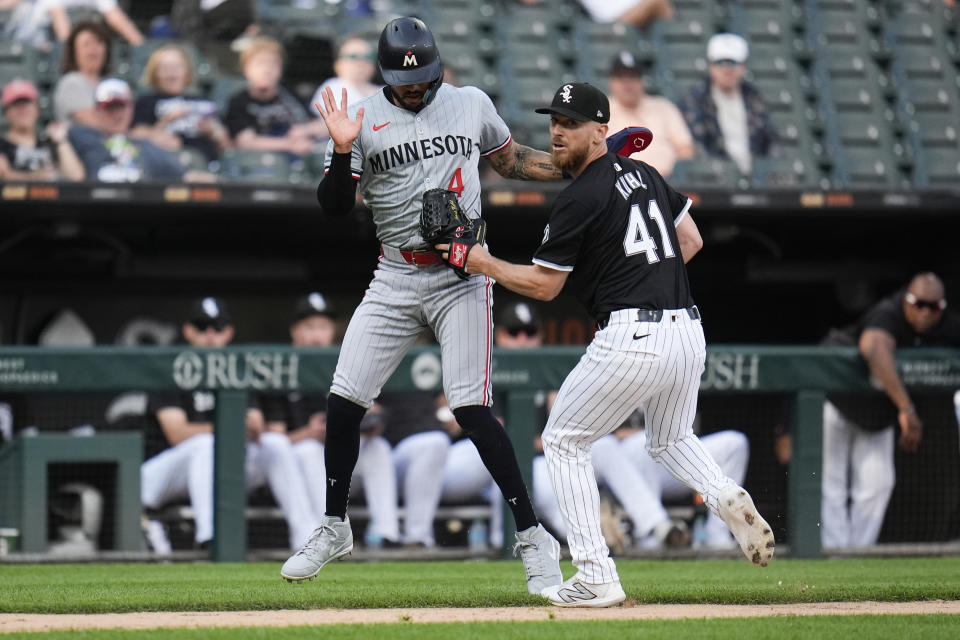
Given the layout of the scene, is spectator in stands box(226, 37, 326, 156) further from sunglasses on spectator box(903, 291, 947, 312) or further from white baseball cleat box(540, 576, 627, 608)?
white baseball cleat box(540, 576, 627, 608)

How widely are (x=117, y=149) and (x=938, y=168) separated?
17.1 feet

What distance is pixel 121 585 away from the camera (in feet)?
15.7

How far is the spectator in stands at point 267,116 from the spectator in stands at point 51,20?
35.5 inches

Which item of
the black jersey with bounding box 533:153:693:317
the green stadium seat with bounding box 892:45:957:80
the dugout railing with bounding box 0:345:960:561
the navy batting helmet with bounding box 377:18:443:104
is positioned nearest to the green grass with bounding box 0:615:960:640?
the black jersey with bounding box 533:153:693:317

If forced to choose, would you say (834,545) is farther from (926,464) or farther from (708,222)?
(708,222)

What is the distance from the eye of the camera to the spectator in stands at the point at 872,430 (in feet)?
21.6

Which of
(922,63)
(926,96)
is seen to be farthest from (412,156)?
(922,63)

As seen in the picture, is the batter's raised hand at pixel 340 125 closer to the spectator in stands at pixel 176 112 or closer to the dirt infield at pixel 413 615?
the dirt infield at pixel 413 615

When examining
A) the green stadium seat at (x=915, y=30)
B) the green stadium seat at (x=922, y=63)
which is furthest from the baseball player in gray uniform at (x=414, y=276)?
the green stadium seat at (x=915, y=30)

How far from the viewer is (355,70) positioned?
8.02m

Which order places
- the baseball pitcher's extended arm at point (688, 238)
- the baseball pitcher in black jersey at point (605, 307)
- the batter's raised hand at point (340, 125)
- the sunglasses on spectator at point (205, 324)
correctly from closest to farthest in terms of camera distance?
the baseball pitcher in black jersey at point (605, 307) < the batter's raised hand at point (340, 125) < the baseball pitcher's extended arm at point (688, 238) < the sunglasses on spectator at point (205, 324)

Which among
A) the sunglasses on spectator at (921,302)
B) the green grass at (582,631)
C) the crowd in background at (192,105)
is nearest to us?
the green grass at (582,631)

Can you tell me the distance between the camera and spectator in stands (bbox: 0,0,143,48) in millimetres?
8438

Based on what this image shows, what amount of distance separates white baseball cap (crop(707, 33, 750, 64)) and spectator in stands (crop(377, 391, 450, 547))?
352cm
